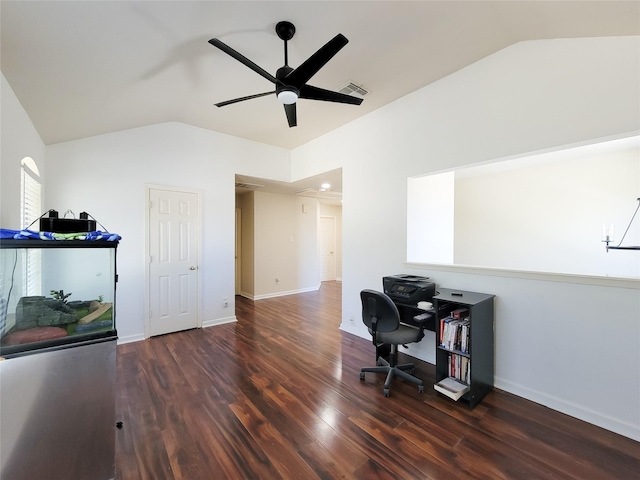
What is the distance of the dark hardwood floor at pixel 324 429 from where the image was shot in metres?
1.60

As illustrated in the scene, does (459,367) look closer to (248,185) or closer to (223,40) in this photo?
(223,40)

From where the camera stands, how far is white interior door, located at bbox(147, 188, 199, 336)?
3.83 meters

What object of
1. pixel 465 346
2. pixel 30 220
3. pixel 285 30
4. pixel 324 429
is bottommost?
pixel 324 429

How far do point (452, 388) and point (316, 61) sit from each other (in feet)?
9.18

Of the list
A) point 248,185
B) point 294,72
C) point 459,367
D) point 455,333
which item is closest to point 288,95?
point 294,72

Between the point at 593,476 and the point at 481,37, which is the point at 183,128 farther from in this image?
the point at 593,476

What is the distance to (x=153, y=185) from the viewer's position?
3.82 m

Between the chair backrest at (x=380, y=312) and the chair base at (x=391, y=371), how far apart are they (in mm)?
444

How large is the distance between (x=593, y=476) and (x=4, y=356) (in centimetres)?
317

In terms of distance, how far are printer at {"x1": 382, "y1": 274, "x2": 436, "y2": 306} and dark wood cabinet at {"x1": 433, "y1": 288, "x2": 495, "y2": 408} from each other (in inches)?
9.7

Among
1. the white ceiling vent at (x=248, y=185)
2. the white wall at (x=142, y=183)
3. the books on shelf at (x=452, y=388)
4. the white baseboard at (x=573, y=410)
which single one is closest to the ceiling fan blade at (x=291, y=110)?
the white wall at (x=142, y=183)

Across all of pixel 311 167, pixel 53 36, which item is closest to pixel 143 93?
pixel 53 36

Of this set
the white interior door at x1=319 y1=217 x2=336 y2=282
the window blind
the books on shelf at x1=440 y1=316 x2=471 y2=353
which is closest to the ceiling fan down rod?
the window blind

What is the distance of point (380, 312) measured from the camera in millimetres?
2410
